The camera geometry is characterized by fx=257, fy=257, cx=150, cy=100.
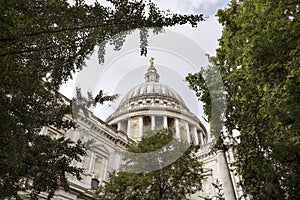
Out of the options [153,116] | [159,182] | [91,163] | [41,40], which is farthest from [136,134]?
[41,40]

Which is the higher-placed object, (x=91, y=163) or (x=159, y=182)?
(x=91, y=163)

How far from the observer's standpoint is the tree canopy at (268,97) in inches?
275

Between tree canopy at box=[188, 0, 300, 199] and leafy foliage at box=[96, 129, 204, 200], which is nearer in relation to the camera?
tree canopy at box=[188, 0, 300, 199]

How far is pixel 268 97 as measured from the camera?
7.48 m

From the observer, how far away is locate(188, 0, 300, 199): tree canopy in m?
6.99

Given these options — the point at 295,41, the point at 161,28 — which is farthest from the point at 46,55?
the point at 295,41

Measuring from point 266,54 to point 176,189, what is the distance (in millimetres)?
8123

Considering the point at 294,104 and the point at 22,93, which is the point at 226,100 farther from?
the point at 22,93

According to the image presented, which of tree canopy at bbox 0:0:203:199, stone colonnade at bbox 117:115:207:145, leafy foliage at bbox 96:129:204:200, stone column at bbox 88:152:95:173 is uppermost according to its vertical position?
stone colonnade at bbox 117:115:207:145

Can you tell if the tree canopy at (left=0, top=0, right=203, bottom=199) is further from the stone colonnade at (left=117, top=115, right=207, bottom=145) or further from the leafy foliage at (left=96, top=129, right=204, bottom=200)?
the stone colonnade at (left=117, top=115, right=207, bottom=145)

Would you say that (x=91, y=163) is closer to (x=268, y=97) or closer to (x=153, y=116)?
(x=268, y=97)

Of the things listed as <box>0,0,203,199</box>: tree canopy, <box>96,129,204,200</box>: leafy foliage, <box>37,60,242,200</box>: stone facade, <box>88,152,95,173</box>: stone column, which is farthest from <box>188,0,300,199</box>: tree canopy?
<box>88,152,95,173</box>: stone column

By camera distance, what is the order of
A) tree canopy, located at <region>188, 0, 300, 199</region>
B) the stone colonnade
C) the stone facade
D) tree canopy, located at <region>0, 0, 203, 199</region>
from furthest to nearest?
the stone colonnade, the stone facade, tree canopy, located at <region>188, 0, 300, 199</region>, tree canopy, located at <region>0, 0, 203, 199</region>

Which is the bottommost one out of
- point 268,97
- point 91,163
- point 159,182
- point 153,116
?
point 268,97
